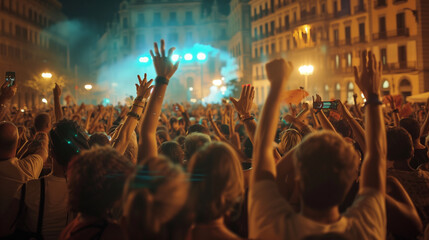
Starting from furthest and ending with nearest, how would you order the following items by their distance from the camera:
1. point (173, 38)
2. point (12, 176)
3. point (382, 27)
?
point (173, 38) → point (382, 27) → point (12, 176)

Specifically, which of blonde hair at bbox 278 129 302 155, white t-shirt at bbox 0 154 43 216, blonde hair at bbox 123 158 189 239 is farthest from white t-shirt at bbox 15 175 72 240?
blonde hair at bbox 278 129 302 155

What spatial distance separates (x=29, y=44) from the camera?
5894 centimetres

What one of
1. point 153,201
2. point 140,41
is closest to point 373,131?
point 153,201

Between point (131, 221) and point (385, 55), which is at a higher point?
point (385, 55)

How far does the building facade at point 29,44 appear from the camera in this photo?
171 ft

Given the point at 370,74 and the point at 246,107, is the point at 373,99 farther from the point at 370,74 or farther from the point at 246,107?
the point at 246,107

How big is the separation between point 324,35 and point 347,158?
51.2 meters

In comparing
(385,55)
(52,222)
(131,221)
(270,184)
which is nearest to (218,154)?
(270,184)

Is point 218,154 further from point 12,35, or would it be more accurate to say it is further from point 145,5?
point 145,5

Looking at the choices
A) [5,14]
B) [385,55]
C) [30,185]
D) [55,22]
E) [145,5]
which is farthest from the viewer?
[145,5]

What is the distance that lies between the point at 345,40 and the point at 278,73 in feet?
161

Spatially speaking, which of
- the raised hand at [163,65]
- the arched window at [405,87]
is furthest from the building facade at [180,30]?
the raised hand at [163,65]

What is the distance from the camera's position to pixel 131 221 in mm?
1884

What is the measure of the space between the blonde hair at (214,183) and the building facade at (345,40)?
119 feet
